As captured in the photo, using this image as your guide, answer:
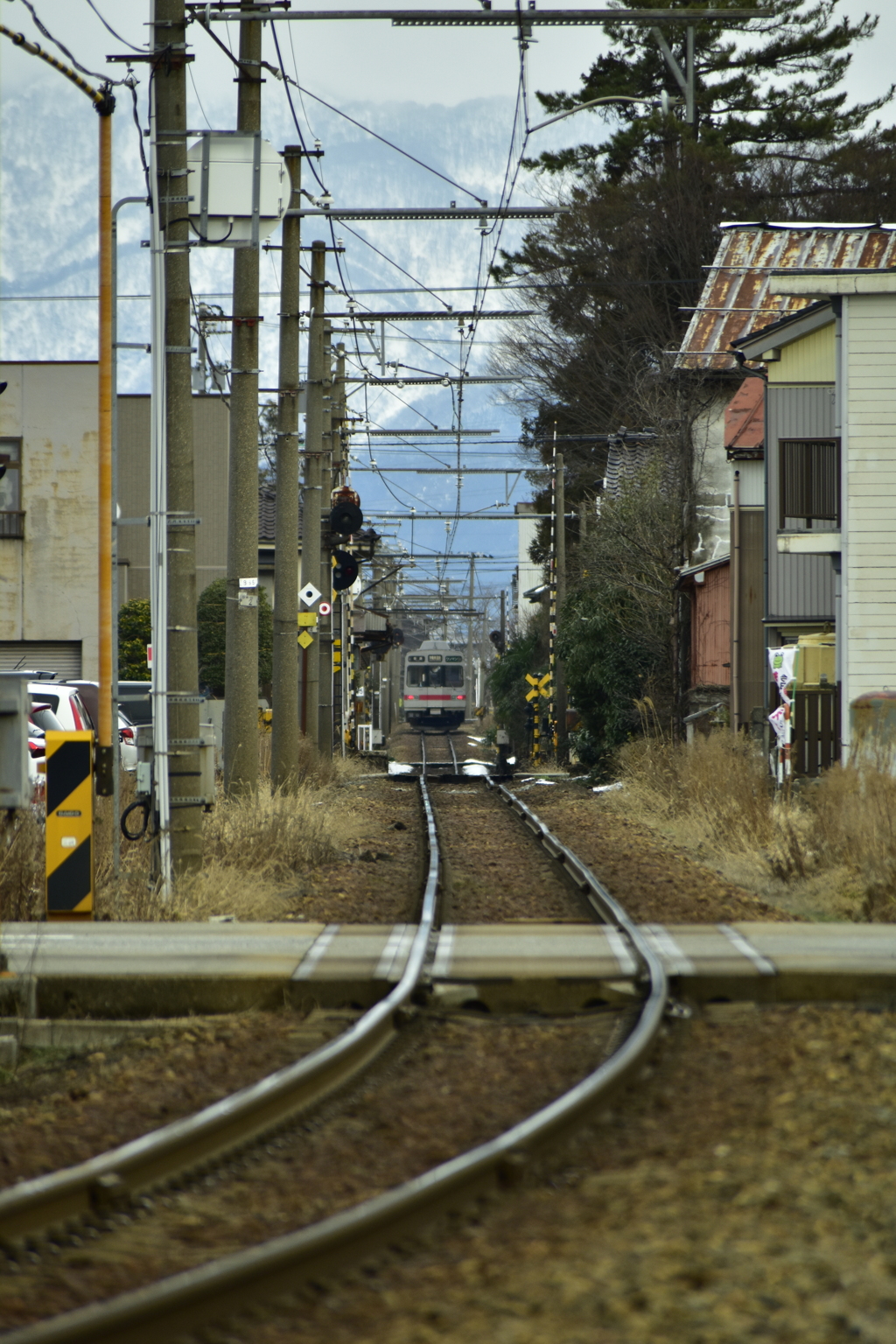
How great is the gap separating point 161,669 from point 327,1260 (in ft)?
24.4

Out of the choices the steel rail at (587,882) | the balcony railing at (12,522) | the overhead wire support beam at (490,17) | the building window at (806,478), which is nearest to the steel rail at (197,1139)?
the steel rail at (587,882)

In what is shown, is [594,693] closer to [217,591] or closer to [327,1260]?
[217,591]

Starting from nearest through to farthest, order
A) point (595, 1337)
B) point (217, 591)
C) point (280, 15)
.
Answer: point (595, 1337) < point (280, 15) < point (217, 591)

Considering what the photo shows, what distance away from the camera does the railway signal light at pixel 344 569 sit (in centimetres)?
2877

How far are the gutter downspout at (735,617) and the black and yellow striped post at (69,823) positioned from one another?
49.1 feet

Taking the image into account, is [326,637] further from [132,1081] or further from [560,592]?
[132,1081]

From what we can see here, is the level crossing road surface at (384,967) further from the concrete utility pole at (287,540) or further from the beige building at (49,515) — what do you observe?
the beige building at (49,515)

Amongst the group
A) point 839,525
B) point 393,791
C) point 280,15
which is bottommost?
point 393,791

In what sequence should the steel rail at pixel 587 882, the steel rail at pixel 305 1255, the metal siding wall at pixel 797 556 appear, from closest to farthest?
the steel rail at pixel 305 1255
the steel rail at pixel 587 882
the metal siding wall at pixel 797 556

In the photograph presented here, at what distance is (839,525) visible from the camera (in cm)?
1900

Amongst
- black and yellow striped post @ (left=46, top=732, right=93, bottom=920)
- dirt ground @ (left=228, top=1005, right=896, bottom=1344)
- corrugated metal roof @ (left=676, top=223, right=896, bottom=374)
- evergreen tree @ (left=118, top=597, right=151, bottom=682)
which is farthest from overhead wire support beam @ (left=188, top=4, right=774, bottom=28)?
evergreen tree @ (left=118, top=597, right=151, bottom=682)

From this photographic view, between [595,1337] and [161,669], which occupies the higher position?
[161,669]

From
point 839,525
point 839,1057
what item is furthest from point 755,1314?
point 839,525

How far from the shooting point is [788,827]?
41.3 feet
